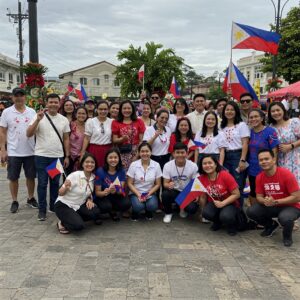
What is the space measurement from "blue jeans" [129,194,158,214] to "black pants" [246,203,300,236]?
136 cm

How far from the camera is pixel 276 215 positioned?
446 cm

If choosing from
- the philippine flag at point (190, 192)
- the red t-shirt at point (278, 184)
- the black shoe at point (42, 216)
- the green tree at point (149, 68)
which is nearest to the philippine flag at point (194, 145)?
the philippine flag at point (190, 192)

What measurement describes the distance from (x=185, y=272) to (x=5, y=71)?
4165cm

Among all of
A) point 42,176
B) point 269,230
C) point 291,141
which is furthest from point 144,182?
point 291,141

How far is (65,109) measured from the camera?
570 cm

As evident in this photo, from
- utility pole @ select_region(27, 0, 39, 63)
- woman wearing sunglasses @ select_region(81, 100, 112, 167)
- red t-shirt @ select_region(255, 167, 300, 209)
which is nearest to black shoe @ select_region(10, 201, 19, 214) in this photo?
woman wearing sunglasses @ select_region(81, 100, 112, 167)

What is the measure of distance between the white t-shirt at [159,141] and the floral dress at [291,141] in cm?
166

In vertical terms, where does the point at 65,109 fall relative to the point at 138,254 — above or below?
above

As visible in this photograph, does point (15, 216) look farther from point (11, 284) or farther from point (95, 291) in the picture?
point (95, 291)

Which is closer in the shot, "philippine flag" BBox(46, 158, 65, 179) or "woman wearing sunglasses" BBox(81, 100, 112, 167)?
"philippine flag" BBox(46, 158, 65, 179)

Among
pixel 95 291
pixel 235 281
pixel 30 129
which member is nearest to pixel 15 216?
pixel 30 129

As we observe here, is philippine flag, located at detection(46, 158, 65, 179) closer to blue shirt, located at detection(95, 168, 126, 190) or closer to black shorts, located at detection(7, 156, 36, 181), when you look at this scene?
blue shirt, located at detection(95, 168, 126, 190)

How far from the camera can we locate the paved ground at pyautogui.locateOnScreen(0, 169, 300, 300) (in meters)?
3.11

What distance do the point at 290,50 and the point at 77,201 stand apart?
21215 millimetres
